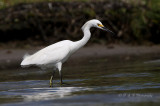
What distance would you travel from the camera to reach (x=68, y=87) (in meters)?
8.86

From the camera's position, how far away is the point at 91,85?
8875mm

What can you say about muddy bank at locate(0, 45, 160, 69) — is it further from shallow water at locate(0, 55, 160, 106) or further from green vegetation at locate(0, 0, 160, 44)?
shallow water at locate(0, 55, 160, 106)

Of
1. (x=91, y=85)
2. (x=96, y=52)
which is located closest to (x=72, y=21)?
(x=96, y=52)

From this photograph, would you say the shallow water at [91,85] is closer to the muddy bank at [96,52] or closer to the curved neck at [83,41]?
the curved neck at [83,41]

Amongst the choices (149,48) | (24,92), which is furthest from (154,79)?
(149,48)

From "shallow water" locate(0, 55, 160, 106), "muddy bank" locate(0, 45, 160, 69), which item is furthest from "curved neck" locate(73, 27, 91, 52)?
"muddy bank" locate(0, 45, 160, 69)

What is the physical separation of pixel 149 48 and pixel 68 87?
26.8ft

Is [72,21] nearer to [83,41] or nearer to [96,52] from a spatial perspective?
[96,52]

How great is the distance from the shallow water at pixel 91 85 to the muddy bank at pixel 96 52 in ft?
5.41

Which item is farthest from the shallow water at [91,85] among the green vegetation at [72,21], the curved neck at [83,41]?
the green vegetation at [72,21]

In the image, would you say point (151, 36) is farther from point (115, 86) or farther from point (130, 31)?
point (115, 86)

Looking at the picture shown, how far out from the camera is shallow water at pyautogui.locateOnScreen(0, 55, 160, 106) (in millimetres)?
7043

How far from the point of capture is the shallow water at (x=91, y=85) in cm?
704

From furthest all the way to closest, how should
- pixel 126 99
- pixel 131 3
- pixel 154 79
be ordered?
pixel 131 3
pixel 154 79
pixel 126 99
